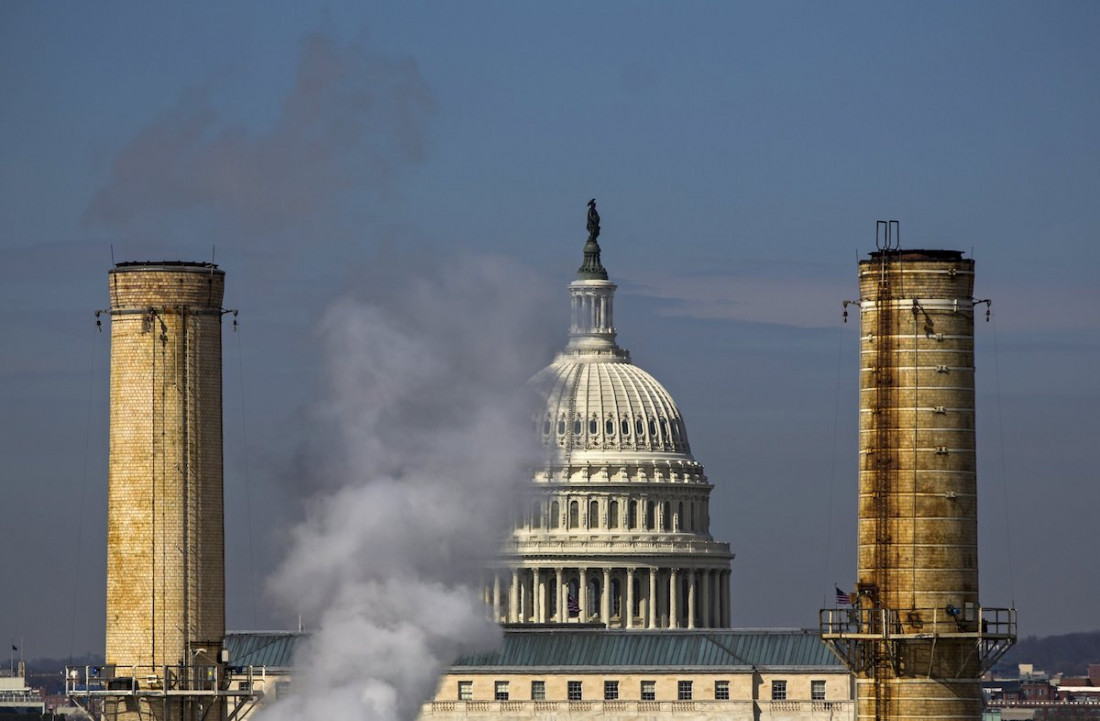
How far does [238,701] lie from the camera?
138000 mm

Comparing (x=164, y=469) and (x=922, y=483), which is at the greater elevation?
(x=164, y=469)

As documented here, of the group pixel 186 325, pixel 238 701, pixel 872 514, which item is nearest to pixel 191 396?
pixel 186 325

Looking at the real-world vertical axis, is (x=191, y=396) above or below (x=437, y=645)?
above

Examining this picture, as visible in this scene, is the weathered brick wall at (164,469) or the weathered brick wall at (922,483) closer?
the weathered brick wall at (164,469)

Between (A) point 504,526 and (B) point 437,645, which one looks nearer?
(B) point 437,645

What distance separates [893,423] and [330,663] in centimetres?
2375

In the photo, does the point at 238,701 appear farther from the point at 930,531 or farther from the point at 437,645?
the point at 930,531

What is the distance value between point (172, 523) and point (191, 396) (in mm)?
4579

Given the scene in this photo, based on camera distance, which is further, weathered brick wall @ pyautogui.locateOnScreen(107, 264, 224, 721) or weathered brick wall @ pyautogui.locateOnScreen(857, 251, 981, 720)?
weathered brick wall @ pyautogui.locateOnScreen(857, 251, 981, 720)

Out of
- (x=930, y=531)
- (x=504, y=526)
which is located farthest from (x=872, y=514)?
(x=504, y=526)

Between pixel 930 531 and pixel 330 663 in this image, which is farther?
pixel 930 531

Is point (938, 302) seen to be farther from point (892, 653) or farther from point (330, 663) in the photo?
point (330, 663)

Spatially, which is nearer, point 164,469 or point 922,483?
point 164,469

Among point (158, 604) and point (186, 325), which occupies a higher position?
point (186, 325)
